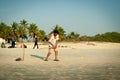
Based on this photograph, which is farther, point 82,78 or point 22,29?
point 22,29

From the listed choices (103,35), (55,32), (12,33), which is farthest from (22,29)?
(55,32)

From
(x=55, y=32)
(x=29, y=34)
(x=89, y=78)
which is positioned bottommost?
(x=89, y=78)

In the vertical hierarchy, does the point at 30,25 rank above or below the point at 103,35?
above

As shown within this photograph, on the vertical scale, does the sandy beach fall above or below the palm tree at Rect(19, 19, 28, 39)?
below

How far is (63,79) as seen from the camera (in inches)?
238

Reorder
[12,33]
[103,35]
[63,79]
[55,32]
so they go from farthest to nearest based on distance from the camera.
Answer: [12,33] → [103,35] → [55,32] → [63,79]

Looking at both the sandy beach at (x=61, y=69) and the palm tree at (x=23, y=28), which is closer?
the sandy beach at (x=61, y=69)

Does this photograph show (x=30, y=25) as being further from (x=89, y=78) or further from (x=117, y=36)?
(x=89, y=78)

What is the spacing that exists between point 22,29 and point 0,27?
974cm

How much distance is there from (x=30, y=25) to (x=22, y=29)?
5.11 metres

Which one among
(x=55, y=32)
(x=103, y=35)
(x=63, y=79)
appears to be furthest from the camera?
(x=103, y=35)

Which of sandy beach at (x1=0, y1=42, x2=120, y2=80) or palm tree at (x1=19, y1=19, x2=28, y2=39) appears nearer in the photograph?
sandy beach at (x1=0, y1=42, x2=120, y2=80)

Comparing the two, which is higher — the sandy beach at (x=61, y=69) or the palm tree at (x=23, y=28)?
the palm tree at (x=23, y=28)

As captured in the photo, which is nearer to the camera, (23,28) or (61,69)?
(61,69)
